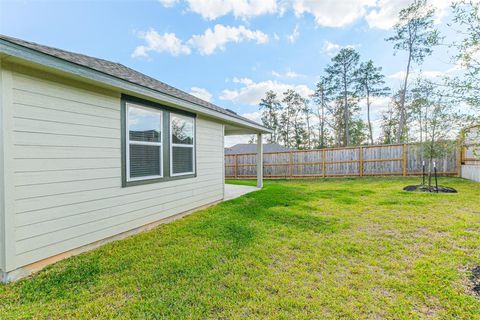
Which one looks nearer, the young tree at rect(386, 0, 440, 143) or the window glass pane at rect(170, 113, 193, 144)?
the window glass pane at rect(170, 113, 193, 144)

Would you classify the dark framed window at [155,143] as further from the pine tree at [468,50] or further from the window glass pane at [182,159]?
the pine tree at [468,50]

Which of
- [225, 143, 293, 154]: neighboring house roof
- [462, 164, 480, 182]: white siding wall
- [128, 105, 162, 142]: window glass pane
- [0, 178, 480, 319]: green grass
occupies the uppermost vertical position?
[225, 143, 293, 154]: neighboring house roof

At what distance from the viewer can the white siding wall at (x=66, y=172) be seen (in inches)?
99.2

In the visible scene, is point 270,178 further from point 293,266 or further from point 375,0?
point 293,266

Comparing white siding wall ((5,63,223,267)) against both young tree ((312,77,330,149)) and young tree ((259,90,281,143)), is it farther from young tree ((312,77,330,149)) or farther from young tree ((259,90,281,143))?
young tree ((259,90,281,143))

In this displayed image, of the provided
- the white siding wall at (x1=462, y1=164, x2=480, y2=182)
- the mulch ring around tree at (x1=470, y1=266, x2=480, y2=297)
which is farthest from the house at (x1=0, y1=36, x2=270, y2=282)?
the white siding wall at (x1=462, y1=164, x2=480, y2=182)

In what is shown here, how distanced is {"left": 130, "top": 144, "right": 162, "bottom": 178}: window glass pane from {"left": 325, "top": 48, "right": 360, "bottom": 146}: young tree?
20.9m

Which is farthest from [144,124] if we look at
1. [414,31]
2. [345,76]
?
[345,76]

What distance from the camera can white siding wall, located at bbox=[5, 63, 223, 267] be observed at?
2.52 meters

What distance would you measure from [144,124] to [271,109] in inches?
1110

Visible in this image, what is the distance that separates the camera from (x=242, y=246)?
3312 millimetres

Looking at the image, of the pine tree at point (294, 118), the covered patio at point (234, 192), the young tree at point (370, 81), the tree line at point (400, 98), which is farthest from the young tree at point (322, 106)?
the covered patio at point (234, 192)

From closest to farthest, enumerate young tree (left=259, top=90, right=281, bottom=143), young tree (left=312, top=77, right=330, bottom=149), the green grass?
the green grass < young tree (left=312, top=77, right=330, bottom=149) < young tree (left=259, top=90, right=281, bottom=143)

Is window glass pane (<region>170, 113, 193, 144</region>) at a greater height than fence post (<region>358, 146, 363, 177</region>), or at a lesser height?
greater
